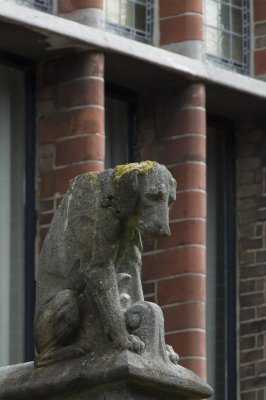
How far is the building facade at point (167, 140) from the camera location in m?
32.2

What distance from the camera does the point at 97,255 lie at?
19688 millimetres

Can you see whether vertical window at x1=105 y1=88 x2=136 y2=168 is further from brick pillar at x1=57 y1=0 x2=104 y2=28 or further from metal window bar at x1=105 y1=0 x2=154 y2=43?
brick pillar at x1=57 y1=0 x2=104 y2=28

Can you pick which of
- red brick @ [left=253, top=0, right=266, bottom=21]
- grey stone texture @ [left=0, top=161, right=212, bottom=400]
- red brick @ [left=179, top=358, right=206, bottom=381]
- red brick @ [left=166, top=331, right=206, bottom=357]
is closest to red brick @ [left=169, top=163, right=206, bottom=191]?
red brick @ [left=166, top=331, right=206, bottom=357]

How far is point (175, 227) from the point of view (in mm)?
33500

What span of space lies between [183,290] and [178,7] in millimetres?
3574

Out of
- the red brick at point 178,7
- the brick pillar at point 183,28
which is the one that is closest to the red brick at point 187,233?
the brick pillar at point 183,28

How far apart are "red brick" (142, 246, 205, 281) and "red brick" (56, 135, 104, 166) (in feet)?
6.71

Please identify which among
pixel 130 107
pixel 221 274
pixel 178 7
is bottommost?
pixel 221 274

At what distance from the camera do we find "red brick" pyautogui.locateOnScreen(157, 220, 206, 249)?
1313 inches

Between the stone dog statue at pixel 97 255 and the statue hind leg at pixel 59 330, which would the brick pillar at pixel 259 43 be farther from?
the statue hind leg at pixel 59 330

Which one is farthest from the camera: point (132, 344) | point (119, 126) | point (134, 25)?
point (119, 126)

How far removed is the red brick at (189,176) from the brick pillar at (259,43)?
7.28ft

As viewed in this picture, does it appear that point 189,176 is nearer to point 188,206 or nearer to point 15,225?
point 188,206

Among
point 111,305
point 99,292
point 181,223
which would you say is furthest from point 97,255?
point 181,223
